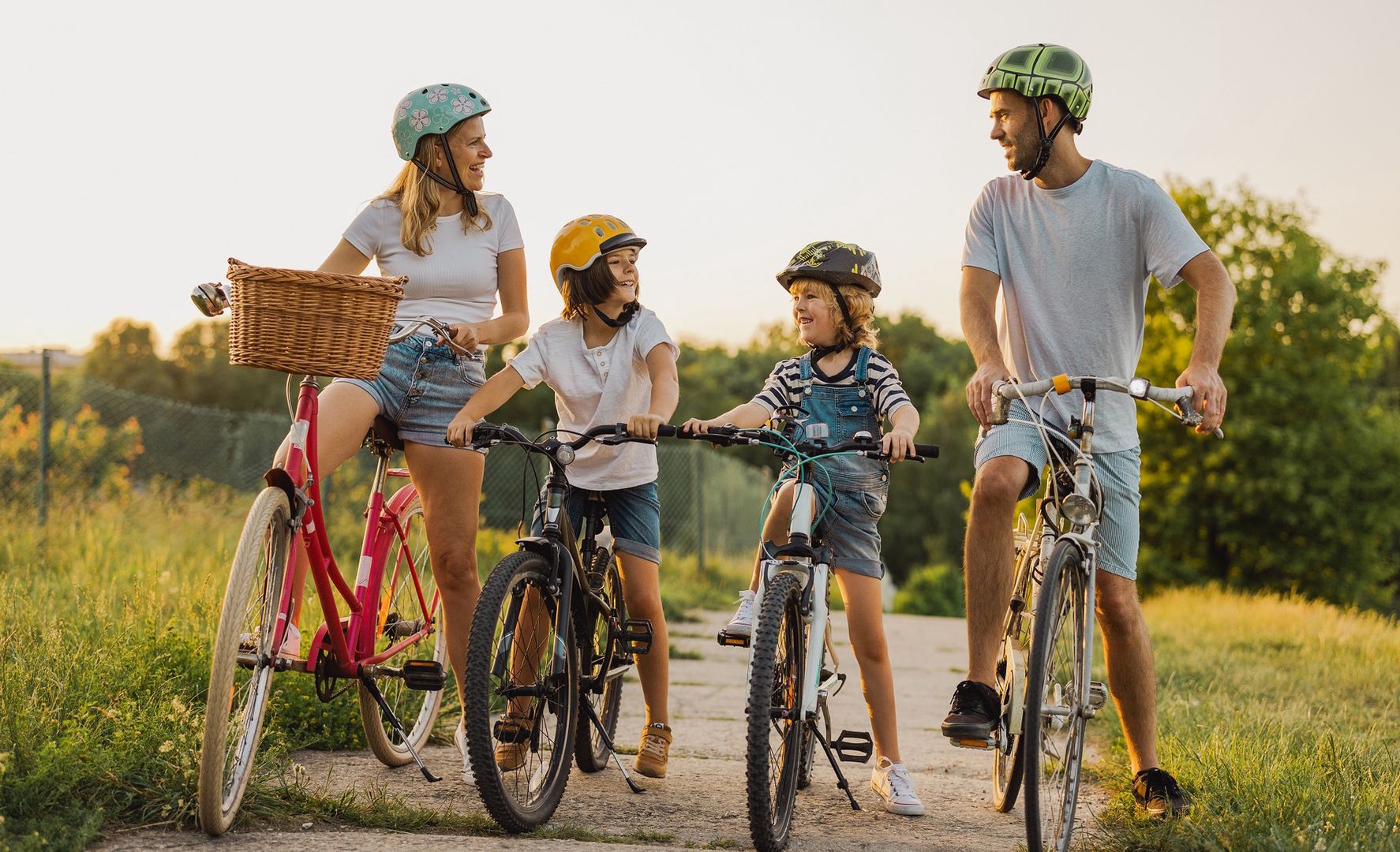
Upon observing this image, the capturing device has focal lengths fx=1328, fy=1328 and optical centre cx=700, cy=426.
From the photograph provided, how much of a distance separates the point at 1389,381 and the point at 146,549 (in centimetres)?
7405

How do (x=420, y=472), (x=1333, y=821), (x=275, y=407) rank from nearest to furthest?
(x=1333, y=821) → (x=420, y=472) → (x=275, y=407)

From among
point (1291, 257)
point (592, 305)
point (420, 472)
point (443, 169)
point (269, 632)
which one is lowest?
point (269, 632)

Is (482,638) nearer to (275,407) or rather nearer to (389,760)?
(389,760)

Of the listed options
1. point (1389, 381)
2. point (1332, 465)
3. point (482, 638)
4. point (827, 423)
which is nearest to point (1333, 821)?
point (827, 423)

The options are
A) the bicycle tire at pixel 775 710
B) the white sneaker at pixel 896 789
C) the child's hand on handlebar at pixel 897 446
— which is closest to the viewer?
the bicycle tire at pixel 775 710

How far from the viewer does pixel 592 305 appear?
438cm

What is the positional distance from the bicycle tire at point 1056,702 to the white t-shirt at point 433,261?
1.96 metres

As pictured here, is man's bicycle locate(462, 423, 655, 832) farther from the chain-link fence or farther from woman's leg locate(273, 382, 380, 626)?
the chain-link fence

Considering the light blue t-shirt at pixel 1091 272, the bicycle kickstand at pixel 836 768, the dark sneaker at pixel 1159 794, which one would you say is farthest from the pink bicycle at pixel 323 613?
the dark sneaker at pixel 1159 794

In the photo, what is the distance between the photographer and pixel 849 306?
169 inches

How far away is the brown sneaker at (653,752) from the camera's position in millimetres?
4496

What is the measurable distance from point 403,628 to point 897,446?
1.84 m

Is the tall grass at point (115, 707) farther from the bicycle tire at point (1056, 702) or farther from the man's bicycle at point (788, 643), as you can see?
the bicycle tire at point (1056, 702)

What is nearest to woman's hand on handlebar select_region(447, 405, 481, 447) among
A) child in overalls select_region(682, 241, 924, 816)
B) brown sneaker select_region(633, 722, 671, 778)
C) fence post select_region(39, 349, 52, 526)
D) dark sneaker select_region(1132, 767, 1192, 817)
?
child in overalls select_region(682, 241, 924, 816)
